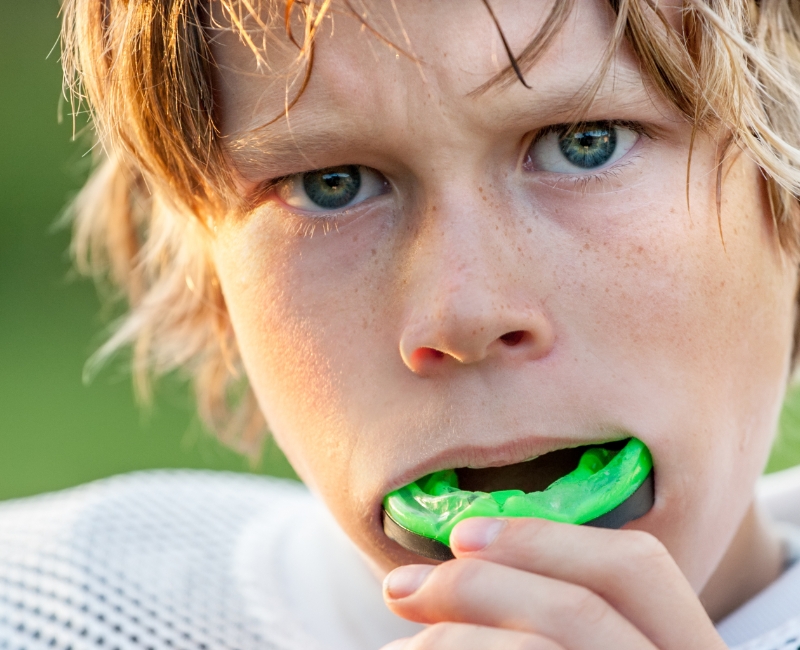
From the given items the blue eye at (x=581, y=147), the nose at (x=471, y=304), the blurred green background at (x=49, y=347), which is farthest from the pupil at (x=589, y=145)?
the blurred green background at (x=49, y=347)

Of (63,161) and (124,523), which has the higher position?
(63,161)

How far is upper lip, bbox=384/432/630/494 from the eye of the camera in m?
0.92

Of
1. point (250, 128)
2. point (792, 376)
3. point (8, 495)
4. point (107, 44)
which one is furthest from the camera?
point (8, 495)

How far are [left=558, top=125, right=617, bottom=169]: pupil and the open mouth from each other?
292 millimetres

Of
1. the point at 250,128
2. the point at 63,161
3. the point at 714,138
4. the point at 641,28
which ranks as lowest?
the point at 714,138

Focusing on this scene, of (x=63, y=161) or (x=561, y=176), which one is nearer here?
(x=561, y=176)

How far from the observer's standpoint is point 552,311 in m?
0.92

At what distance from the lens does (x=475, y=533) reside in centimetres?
83

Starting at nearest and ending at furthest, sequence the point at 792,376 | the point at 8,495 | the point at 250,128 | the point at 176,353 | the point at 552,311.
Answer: the point at 552,311, the point at 250,128, the point at 792,376, the point at 176,353, the point at 8,495

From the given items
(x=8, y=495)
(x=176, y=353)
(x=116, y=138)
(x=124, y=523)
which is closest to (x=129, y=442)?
(x=8, y=495)

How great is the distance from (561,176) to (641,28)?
160 mm

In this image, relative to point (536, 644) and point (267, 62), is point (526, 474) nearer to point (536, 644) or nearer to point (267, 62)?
point (536, 644)

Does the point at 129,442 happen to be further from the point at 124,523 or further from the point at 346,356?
the point at 346,356

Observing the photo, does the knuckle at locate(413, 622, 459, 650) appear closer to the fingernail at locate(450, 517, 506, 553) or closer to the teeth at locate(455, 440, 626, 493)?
the fingernail at locate(450, 517, 506, 553)
